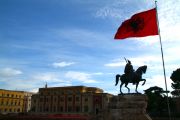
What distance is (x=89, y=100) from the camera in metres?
71.1

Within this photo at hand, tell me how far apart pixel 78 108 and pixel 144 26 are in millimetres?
58912

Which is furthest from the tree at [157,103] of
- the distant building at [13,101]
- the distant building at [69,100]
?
the distant building at [13,101]

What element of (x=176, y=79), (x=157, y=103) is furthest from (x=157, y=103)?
(x=176, y=79)

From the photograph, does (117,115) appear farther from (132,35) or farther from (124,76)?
(132,35)

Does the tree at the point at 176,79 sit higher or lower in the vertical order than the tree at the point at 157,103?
higher

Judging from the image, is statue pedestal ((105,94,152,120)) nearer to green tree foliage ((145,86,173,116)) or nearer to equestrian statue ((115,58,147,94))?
equestrian statue ((115,58,147,94))

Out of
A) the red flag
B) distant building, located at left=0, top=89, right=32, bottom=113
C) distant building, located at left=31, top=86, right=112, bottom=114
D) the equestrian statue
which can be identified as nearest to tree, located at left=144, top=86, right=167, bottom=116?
distant building, located at left=31, top=86, right=112, bottom=114

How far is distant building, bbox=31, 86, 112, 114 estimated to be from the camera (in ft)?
230

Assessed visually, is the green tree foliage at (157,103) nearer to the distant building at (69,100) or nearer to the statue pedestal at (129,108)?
the distant building at (69,100)

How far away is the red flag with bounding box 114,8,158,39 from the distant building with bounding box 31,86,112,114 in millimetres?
51042

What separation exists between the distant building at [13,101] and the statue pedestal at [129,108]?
71.1m

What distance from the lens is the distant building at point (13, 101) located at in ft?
276

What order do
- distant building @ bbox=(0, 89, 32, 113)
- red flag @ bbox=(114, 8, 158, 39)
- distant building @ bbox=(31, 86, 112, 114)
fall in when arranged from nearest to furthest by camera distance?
red flag @ bbox=(114, 8, 158, 39) < distant building @ bbox=(31, 86, 112, 114) < distant building @ bbox=(0, 89, 32, 113)

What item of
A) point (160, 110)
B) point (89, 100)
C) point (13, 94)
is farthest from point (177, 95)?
point (13, 94)
